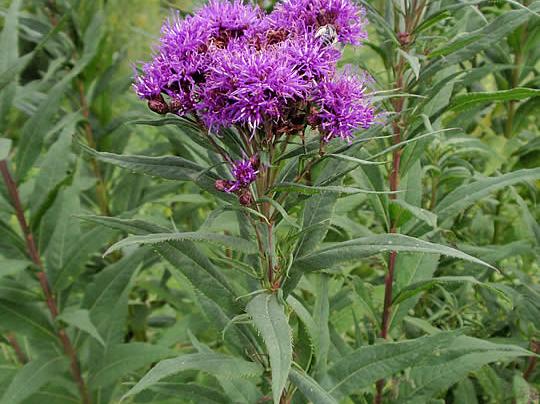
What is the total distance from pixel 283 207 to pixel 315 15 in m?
0.41

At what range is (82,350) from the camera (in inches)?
87.4

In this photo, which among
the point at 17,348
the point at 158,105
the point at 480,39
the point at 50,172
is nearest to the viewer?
the point at 158,105

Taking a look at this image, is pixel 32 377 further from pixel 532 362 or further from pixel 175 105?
pixel 532 362

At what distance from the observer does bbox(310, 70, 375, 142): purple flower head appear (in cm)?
115

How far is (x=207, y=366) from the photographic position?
126 centimetres

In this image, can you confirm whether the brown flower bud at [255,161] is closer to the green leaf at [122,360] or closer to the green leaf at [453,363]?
the green leaf at [453,363]

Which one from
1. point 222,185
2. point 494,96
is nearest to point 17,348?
point 222,185

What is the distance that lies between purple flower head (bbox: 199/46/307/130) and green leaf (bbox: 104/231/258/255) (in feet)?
0.69

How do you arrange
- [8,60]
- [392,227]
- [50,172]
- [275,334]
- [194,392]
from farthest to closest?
[50,172] < [8,60] < [392,227] < [194,392] < [275,334]

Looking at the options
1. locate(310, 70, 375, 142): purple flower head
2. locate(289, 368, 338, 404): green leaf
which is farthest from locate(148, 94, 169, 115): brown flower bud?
locate(289, 368, 338, 404): green leaf

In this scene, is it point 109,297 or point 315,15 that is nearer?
point 315,15

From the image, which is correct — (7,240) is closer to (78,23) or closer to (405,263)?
(78,23)

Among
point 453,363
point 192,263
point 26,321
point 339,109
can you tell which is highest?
point 339,109

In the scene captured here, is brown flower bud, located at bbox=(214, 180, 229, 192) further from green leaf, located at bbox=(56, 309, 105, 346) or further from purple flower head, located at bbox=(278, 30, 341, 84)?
green leaf, located at bbox=(56, 309, 105, 346)
